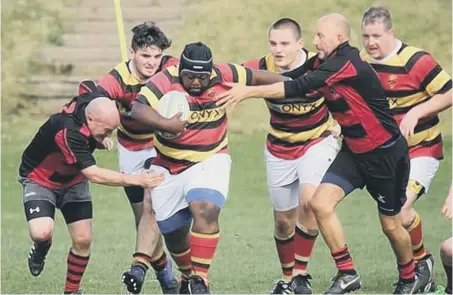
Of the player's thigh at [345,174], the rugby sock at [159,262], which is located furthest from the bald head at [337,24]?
the rugby sock at [159,262]

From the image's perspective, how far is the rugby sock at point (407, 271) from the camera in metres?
10.0

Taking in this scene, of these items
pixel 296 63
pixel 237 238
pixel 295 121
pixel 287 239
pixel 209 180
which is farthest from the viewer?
pixel 237 238

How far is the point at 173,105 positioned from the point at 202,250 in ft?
3.62

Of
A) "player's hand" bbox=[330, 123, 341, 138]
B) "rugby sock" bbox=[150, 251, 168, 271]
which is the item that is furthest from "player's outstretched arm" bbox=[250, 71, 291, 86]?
"rugby sock" bbox=[150, 251, 168, 271]

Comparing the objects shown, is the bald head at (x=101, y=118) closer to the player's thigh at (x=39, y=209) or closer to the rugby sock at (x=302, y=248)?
the player's thigh at (x=39, y=209)

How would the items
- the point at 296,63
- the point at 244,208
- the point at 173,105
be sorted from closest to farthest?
1. the point at 173,105
2. the point at 296,63
3. the point at 244,208

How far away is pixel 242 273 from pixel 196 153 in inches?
106

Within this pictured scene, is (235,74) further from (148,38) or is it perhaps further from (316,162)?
(316,162)

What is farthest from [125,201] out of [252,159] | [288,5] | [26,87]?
[288,5]

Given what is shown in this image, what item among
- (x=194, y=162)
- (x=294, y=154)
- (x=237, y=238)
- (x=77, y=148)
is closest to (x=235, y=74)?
(x=194, y=162)

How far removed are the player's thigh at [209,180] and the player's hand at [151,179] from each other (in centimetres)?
21

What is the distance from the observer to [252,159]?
20.4 metres

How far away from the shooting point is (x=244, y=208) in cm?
1727

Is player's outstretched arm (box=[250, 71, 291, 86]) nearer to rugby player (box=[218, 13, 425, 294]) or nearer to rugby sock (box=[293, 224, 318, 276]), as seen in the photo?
rugby player (box=[218, 13, 425, 294])
